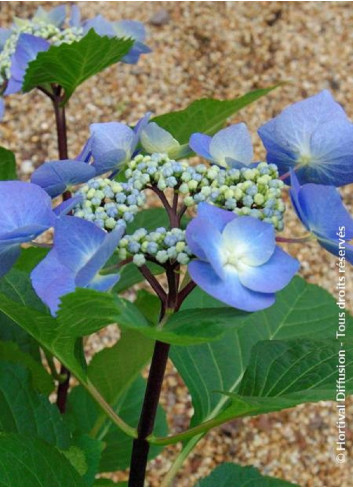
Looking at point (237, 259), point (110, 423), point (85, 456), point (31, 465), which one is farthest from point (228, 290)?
point (110, 423)

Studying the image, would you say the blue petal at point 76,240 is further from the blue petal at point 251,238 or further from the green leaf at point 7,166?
the green leaf at point 7,166

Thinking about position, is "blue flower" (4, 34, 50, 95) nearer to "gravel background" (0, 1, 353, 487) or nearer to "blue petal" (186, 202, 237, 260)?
"blue petal" (186, 202, 237, 260)

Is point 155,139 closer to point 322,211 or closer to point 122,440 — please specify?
point 322,211

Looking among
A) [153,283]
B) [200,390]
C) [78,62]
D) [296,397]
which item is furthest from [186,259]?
[78,62]

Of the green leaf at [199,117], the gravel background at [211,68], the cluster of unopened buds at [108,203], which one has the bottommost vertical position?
the cluster of unopened buds at [108,203]

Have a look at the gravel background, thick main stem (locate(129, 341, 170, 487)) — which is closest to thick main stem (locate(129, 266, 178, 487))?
thick main stem (locate(129, 341, 170, 487))

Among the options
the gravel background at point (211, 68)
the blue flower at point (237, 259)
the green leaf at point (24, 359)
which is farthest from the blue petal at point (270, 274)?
the gravel background at point (211, 68)

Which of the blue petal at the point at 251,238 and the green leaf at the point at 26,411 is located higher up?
the blue petal at the point at 251,238
